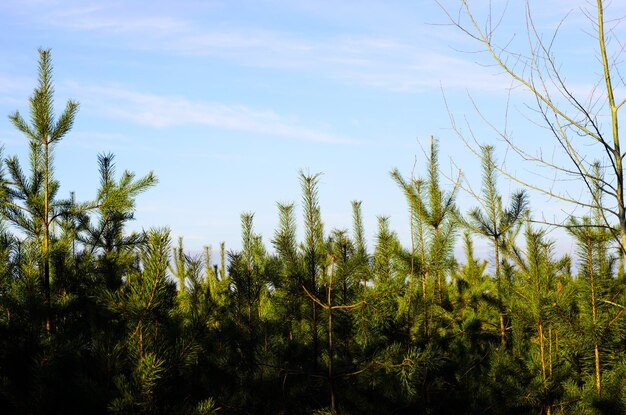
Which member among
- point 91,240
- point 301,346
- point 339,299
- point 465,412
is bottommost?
point 465,412

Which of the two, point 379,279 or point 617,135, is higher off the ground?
point 617,135

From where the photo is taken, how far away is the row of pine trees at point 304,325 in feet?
16.2

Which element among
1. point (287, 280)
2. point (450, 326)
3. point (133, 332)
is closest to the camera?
point (133, 332)

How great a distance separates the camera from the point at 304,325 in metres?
8.22

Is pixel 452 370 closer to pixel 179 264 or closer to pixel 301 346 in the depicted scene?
pixel 301 346

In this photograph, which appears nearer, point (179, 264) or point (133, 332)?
point (133, 332)

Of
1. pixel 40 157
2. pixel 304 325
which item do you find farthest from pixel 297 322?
pixel 40 157

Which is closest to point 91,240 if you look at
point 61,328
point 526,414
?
point 61,328

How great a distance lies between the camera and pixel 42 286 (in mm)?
6012

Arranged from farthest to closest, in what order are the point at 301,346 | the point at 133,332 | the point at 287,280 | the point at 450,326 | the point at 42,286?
1. the point at 450,326
2. the point at 301,346
3. the point at 42,286
4. the point at 287,280
5. the point at 133,332

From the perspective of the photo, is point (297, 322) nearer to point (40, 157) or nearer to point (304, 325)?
point (304, 325)

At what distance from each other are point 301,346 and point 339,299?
89.0 inches

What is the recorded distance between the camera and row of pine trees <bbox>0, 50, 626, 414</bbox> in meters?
4.95

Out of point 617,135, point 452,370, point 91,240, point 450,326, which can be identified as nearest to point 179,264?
point 91,240
